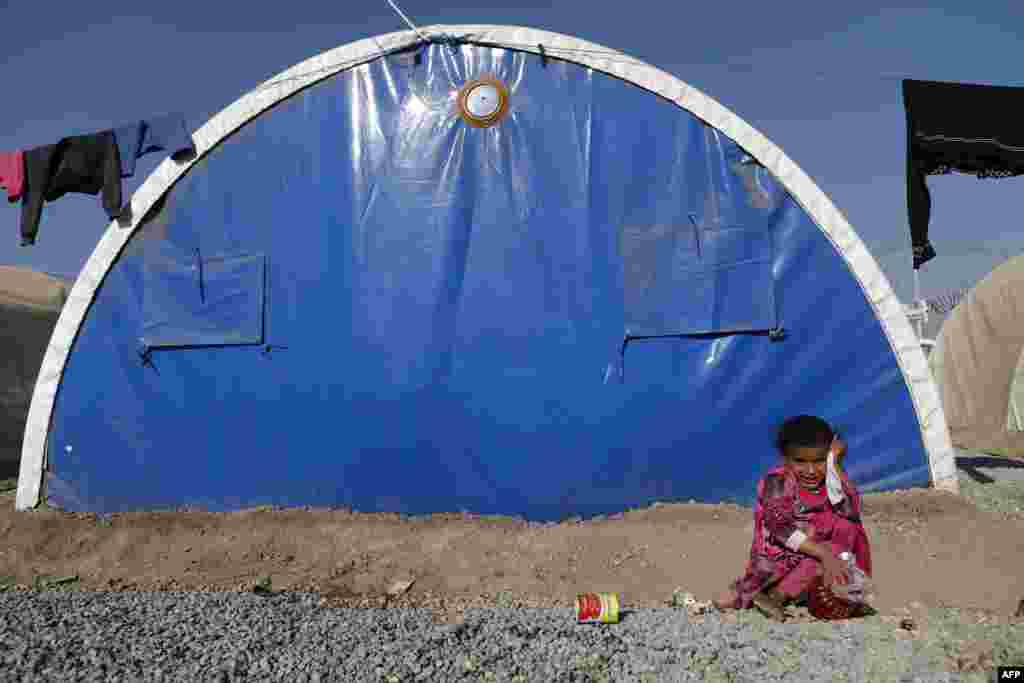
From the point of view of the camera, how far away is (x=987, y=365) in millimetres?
13742

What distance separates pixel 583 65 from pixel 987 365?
35.3ft

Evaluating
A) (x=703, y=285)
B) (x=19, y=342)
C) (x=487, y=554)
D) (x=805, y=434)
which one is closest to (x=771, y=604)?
(x=805, y=434)

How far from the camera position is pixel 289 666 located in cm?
354

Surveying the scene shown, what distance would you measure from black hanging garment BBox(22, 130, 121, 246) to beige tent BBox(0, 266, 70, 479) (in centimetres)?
522

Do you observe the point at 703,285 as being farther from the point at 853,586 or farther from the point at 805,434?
the point at 853,586

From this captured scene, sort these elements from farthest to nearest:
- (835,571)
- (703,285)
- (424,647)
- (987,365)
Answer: (987,365) → (703,285) → (835,571) → (424,647)

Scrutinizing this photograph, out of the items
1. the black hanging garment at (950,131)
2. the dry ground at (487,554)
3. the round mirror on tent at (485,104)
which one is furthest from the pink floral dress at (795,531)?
the black hanging garment at (950,131)

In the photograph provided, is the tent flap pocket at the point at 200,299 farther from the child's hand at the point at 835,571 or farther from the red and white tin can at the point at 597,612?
the child's hand at the point at 835,571

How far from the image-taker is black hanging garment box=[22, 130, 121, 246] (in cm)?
723

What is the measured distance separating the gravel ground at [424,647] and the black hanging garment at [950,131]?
478 cm

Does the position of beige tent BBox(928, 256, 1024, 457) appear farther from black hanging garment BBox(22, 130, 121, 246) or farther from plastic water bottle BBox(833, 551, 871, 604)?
black hanging garment BBox(22, 130, 121, 246)

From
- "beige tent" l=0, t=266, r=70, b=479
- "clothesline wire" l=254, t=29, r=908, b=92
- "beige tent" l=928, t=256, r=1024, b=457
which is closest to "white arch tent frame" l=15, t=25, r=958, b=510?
"clothesline wire" l=254, t=29, r=908, b=92

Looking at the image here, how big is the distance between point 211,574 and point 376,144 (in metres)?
3.73

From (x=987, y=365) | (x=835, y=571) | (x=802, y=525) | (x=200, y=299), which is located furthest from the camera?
(x=987, y=365)
